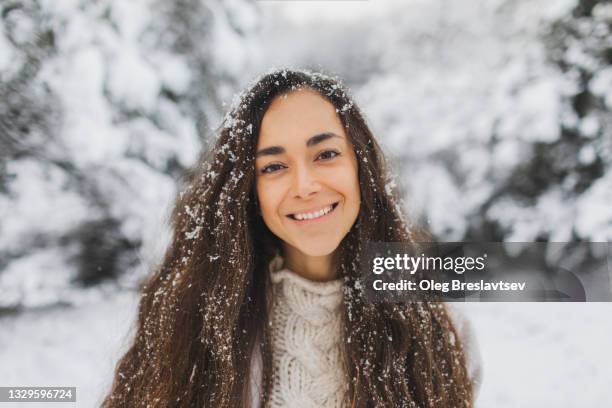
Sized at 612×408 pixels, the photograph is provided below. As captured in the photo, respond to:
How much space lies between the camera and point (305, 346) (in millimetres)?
860

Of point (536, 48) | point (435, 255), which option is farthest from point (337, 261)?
Result: point (536, 48)

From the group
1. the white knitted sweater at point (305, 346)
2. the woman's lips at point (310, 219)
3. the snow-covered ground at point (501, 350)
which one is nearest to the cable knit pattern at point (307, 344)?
the white knitted sweater at point (305, 346)

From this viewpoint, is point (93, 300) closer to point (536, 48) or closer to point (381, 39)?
point (381, 39)

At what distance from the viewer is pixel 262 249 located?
96 centimetres

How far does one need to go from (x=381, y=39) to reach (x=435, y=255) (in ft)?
3.25

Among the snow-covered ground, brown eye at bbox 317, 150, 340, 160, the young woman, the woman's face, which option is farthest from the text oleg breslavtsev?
the snow-covered ground

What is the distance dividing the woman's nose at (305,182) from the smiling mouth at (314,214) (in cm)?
4

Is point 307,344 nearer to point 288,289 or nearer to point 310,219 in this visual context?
point 288,289

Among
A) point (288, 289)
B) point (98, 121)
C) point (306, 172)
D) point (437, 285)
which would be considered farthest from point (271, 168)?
point (98, 121)

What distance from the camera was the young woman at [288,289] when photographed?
0.83 meters

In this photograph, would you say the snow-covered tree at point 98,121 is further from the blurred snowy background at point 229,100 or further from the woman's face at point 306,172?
the woman's face at point 306,172

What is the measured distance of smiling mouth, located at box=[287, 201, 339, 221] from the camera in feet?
2.70

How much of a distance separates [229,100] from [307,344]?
37.0 inches

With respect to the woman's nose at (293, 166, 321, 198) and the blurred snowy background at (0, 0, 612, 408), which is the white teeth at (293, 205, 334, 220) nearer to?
the woman's nose at (293, 166, 321, 198)
